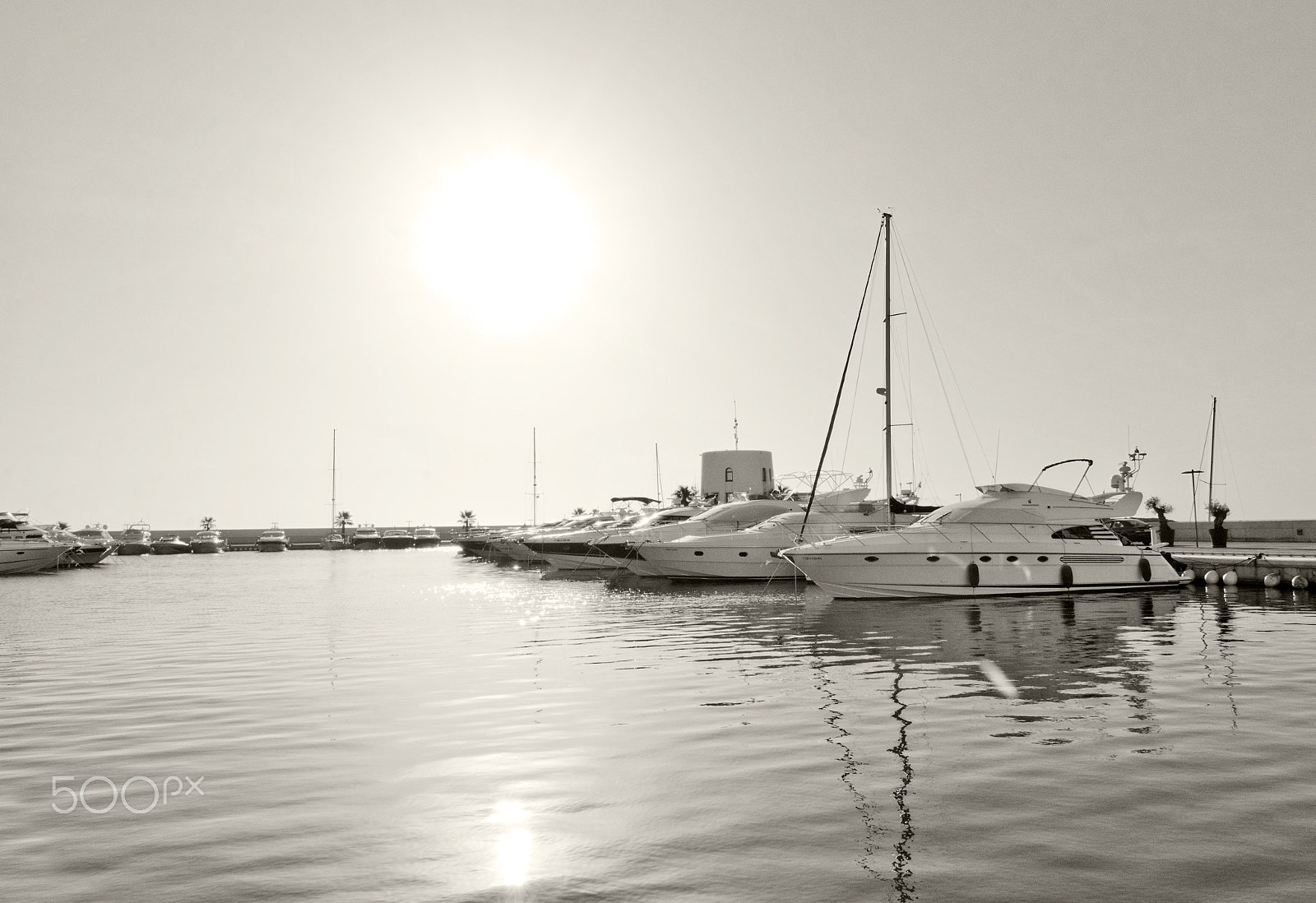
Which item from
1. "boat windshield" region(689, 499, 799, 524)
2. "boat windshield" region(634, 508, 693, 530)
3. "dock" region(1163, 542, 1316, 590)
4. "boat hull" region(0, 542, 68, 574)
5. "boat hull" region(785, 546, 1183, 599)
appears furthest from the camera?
"boat hull" region(0, 542, 68, 574)

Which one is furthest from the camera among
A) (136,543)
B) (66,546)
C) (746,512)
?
(136,543)

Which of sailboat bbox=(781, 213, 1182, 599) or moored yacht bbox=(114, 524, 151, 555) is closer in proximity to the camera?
sailboat bbox=(781, 213, 1182, 599)

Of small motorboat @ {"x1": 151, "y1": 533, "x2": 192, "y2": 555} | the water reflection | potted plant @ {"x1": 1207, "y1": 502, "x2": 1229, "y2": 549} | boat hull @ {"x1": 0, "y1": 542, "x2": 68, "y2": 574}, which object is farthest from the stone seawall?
small motorboat @ {"x1": 151, "y1": 533, "x2": 192, "y2": 555}

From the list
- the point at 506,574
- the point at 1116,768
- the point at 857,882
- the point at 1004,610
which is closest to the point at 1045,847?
the point at 857,882

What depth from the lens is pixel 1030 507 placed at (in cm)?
3045

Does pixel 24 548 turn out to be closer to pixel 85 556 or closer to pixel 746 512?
pixel 85 556

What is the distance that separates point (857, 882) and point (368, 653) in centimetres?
1539

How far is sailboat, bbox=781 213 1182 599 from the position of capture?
29.9m

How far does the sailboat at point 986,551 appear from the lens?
29.9 metres

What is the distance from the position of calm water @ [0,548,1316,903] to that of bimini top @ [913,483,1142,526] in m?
8.91

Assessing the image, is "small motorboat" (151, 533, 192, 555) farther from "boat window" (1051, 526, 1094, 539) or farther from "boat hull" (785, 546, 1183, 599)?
"boat window" (1051, 526, 1094, 539)

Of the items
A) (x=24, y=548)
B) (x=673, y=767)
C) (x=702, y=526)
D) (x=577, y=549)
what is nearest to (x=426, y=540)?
(x=24, y=548)

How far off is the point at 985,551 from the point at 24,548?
63.4m

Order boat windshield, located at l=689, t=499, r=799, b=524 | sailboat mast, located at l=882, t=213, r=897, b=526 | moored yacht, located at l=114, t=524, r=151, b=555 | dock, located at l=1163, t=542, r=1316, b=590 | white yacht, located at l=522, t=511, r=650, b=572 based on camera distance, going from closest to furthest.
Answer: dock, located at l=1163, t=542, r=1316, b=590 → sailboat mast, located at l=882, t=213, r=897, b=526 → boat windshield, located at l=689, t=499, r=799, b=524 → white yacht, located at l=522, t=511, r=650, b=572 → moored yacht, located at l=114, t=524, r=151, b=555
